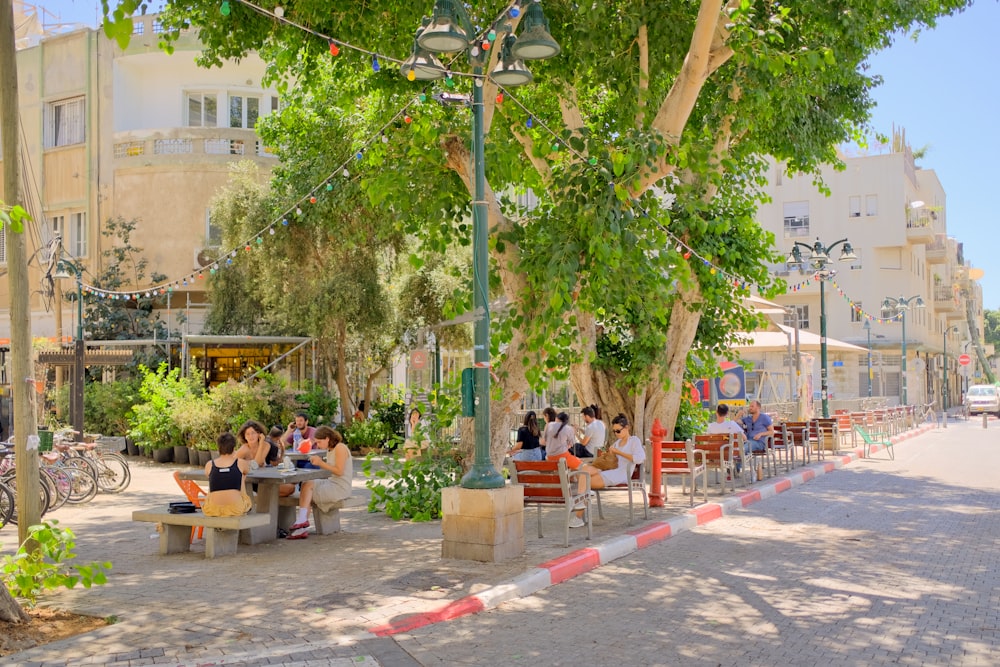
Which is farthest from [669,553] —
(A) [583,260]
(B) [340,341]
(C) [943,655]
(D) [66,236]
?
(D) [66,236]

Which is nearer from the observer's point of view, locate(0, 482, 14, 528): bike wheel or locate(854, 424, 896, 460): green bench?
locate(0, 482, 14, 528): bike wheel

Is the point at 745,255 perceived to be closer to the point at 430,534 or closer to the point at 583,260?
the point at 583,260

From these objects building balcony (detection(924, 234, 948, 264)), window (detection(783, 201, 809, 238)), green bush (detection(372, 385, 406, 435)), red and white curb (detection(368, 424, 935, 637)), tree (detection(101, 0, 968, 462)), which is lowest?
red and white curb (detection(368, 424, 935, 637))

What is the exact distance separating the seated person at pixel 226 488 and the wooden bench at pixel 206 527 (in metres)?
0.09

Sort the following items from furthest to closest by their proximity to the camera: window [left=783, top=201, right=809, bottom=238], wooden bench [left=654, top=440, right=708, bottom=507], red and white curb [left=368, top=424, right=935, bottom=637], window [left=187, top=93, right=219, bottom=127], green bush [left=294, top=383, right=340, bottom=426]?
window [left=783, top=201, right=809, bottom=238] < window [left=187, top=93, right=219, bottom=127] < green bush [left=294, top=383, right=340, bottom=426] < wooden bench [left=654, top=440, right=708, bottom=507] < red and white curb [left=368, top=424, right=935, bottom=637]

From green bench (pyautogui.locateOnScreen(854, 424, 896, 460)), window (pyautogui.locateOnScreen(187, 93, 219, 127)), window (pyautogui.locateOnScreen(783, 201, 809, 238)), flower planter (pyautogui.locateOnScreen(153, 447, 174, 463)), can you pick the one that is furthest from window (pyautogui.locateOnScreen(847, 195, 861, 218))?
flower planter (pyautogui.locateOnScreen(153, 447, 174, 463))

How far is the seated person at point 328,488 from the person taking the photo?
11141 millimetres

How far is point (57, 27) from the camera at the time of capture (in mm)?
35219

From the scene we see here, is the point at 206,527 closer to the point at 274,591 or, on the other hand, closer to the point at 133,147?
the point at 274,591

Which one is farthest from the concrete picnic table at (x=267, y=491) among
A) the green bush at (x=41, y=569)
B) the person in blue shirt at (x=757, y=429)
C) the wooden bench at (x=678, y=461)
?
the person in blue shirt at (x=757, y=429)

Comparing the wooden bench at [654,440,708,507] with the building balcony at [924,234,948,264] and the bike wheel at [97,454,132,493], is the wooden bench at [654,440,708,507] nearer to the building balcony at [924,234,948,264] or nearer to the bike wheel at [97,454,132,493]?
the bike wheel at [97,454,132,493]

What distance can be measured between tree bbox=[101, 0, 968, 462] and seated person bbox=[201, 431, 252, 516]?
12.4 ft

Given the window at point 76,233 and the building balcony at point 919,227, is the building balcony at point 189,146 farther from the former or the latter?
the building balcony at point 919,227

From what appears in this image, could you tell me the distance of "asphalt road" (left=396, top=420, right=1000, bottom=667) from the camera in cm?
635
